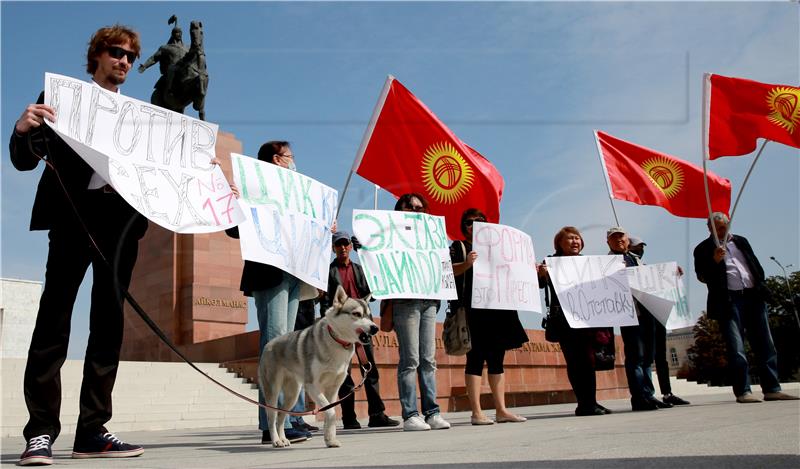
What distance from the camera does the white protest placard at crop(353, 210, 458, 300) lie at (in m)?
7.10

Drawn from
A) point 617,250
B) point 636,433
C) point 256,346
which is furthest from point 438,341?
point 636,433

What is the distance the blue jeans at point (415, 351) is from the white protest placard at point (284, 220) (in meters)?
1.26

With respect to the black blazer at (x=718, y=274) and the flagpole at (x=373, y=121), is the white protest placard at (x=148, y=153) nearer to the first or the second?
the flagpole at (x=373, y=121)

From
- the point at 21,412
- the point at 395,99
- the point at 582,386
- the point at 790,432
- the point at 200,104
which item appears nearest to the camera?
the point at 790,432

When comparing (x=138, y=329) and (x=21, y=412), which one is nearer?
(x=21, y=412)

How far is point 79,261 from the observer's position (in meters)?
4.68

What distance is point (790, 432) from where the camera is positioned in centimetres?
432

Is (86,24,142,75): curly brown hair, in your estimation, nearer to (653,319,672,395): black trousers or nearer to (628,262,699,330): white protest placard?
(628,262,699,330): white protest placard

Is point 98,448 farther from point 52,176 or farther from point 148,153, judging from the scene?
point 148,153

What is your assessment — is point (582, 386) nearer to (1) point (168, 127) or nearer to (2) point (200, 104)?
(1) point (168, 127)

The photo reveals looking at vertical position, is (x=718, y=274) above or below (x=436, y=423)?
above

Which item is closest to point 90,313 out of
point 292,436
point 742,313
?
point 292,436

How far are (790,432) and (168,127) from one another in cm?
429

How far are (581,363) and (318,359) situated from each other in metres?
3.92
